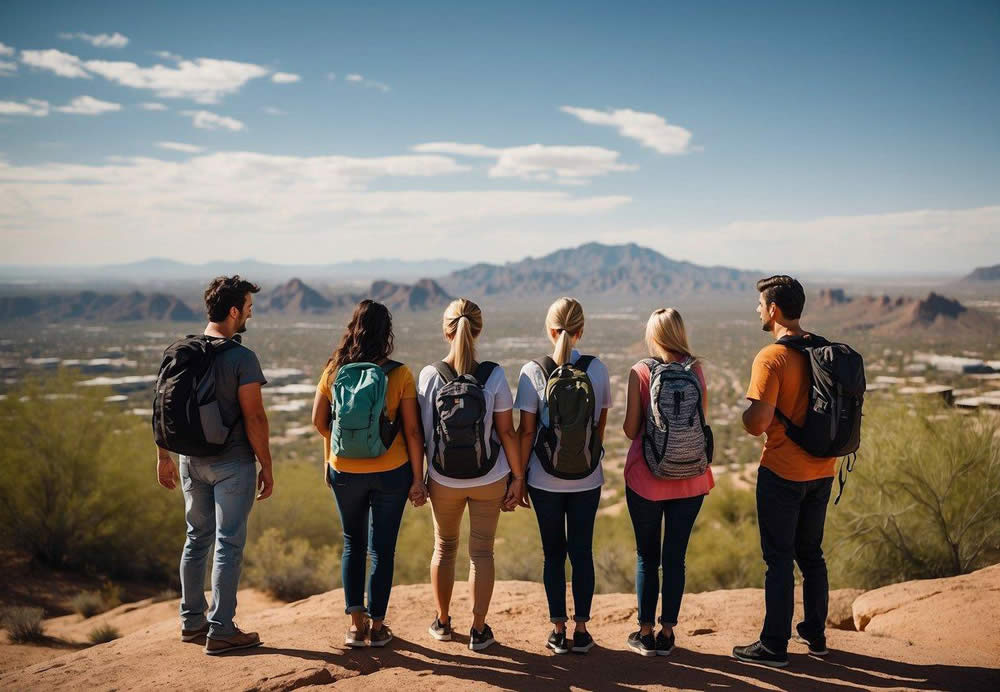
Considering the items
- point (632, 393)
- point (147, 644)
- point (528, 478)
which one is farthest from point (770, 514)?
point (147, 644)

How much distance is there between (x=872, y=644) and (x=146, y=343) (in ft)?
298

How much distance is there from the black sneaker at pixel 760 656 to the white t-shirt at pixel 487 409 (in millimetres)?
1971

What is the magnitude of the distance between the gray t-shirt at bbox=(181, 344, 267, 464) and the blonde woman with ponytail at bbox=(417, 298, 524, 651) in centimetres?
108

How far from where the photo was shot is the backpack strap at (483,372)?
3.89 meters

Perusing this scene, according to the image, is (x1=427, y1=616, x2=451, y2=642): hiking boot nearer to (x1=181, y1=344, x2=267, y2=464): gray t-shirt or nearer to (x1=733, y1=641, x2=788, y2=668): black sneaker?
(x1=181, y1=344, x2=267, y2=464): gray t-shirt

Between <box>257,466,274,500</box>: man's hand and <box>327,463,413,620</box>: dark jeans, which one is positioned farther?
<box>257,466,274,500</box>: man's hand

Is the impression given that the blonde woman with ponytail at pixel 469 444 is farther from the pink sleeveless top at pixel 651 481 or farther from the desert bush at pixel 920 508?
the desert bush at pixel 920 508

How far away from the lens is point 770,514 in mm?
3912

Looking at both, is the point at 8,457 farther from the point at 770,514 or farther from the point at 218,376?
the point at 770,514

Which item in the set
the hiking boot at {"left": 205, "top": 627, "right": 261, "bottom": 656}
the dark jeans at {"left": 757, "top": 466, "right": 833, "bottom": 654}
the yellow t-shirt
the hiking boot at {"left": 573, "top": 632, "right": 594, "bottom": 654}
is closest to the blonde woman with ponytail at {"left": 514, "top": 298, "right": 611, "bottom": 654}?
the hiking boot at {"left": 573, "top": 632, "right": 594, "bottom": 654}

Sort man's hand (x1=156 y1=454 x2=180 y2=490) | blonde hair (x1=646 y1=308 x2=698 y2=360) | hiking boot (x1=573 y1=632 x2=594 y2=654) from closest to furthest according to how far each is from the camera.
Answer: blonde hair (x1=646 y1=308 x2=698 y2=360)
hiking boot (x1=573 y1=632 x2=594 y2=654)
man's hand (x1=156 y1=454 x2=180 y2=490)

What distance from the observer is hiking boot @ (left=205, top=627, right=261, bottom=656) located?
4.10 meters

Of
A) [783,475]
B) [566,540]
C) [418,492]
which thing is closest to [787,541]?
[783,475]

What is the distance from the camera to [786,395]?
3.82 metres
